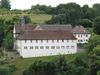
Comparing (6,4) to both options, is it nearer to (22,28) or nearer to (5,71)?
(22,28)

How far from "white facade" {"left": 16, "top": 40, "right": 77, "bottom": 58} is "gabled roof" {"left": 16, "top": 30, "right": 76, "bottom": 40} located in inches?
18.5

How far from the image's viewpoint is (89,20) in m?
100

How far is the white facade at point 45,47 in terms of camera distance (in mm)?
71688

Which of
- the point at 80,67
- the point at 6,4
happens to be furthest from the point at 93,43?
the point at 6,4

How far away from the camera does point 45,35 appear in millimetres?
73875

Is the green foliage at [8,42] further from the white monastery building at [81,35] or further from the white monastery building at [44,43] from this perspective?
the white monastery building at [81,35]

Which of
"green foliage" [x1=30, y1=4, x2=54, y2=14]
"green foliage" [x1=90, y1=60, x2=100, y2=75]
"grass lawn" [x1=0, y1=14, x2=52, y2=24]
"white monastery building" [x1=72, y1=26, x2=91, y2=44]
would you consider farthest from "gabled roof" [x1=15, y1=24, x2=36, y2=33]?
"green foliage" [x1=30, y1=4, x2=54, y2=14]

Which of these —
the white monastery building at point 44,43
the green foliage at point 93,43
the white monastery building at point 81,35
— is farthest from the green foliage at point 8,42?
the green foliage at point 93,43

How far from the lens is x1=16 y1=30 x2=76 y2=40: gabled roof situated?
240 ft

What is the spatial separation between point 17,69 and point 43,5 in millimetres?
66431

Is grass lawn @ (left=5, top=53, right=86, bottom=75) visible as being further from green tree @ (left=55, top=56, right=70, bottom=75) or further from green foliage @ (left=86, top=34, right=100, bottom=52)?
green tree @ (left=55, top=56, right=70, bottom=75)

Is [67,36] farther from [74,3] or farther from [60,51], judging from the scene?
[74,3]

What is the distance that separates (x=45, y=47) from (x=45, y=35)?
7.32 feet

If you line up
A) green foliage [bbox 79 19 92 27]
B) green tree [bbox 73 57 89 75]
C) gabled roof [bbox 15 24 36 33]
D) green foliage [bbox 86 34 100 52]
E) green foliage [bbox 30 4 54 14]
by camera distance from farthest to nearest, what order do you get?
green foliage [bbox 30 4 54 14] → green foliage [bbox 79 19 92 27] → gabled roof [bbox 15 24 36 33] → green foliage [bbox 86 34 100 52] → green tree [bbox 73 57 89 75]
